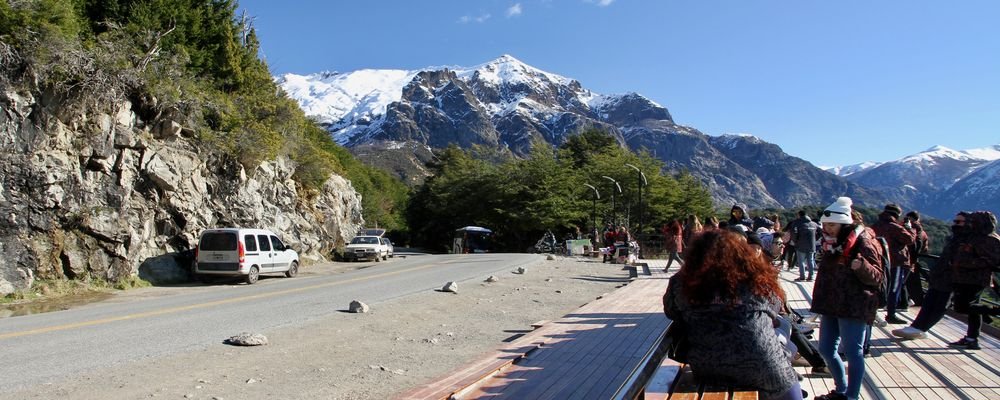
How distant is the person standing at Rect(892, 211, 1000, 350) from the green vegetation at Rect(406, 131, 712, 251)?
140ft

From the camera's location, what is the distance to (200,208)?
71.7ft

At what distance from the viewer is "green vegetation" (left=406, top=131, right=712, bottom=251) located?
53875 millimetres

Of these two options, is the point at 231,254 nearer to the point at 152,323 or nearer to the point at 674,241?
the point at 152,323

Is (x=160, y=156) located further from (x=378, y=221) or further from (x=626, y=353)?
(x=378, y=221)

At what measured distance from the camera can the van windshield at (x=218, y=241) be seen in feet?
60.8

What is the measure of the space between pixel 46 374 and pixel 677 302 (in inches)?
259

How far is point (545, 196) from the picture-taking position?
53.7 m

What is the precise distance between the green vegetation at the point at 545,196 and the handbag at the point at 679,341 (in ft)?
153

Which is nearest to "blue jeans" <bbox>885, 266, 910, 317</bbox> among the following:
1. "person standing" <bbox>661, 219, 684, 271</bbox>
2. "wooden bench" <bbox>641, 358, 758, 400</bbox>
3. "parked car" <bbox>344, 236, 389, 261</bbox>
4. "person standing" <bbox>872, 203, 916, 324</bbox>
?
"person standing" <bbox>872, 203, 916, 324</bbox>

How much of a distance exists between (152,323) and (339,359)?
439 cm

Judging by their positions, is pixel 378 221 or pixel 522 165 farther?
pixel 378 221

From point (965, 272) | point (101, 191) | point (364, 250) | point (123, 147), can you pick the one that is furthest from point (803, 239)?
point (364, 250)

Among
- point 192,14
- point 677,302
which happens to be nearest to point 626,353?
point 677,302

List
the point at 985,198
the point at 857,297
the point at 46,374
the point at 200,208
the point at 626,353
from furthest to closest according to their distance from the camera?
the point at 985,198 < the point at 200,208 < the point at 626,353 < the point at 46,374 < the point at 857,297
